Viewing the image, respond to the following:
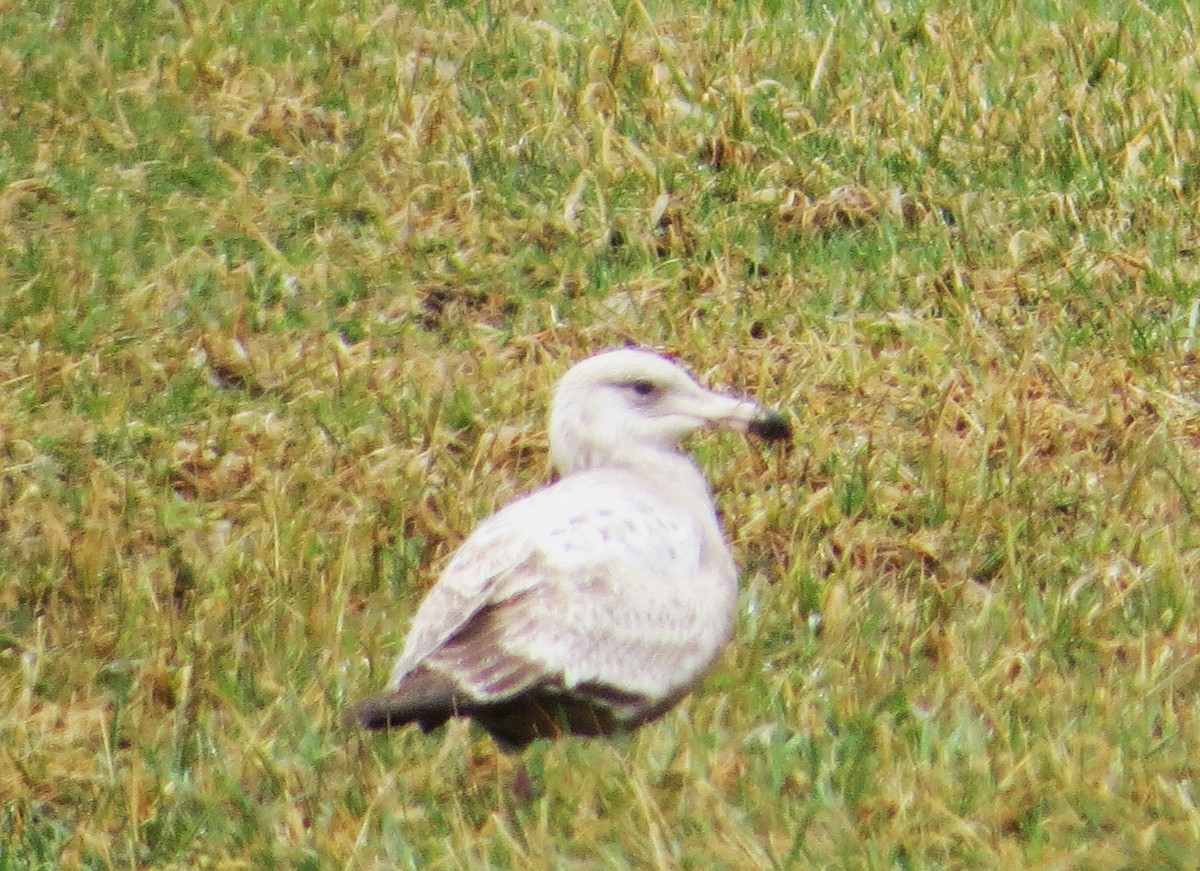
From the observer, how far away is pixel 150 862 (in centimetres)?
457

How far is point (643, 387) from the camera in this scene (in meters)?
5.23

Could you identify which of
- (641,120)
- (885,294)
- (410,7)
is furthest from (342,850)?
(410,7)

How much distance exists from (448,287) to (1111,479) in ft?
7.37

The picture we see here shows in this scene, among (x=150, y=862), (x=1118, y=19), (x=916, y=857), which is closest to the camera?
(x=916, y=857)

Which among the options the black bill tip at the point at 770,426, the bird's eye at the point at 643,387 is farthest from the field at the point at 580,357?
the bird's eye at the point at 643,387

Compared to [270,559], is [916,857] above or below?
above

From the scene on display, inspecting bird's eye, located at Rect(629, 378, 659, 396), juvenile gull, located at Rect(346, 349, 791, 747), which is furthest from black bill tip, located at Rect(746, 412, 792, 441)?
juvenile gull, located at Rect(346, 349, 791, 747)

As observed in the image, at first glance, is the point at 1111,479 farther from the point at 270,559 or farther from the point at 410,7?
the point at 410,7

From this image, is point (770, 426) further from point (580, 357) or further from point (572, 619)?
point (580, 357)

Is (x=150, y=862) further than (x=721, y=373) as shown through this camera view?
No

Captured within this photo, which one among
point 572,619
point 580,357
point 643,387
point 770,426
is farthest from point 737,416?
point 580,357

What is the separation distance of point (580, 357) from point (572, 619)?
2.52 meters

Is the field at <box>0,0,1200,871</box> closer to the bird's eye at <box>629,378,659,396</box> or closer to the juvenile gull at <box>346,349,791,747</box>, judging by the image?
the juvenile gull at <box>346,349,791,747</box>

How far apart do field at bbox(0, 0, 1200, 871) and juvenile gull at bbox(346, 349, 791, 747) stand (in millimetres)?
201
